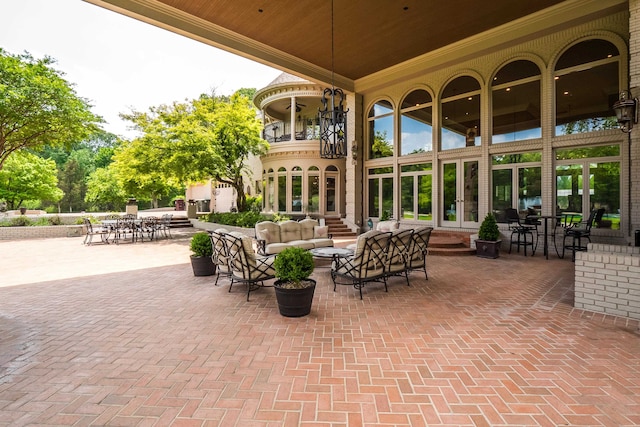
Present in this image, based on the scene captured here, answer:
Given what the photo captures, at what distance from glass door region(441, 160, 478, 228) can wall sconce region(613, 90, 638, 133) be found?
155 inches

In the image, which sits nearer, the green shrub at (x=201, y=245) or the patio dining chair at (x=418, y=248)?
the patio dining chair at (x=418, y=248)

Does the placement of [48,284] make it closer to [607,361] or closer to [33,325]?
[33,325]

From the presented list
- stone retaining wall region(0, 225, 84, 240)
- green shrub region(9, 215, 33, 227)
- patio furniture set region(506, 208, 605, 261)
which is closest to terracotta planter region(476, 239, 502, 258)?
patio furniture set region(506, 208, 605, 261)

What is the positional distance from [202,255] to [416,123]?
32.5ft

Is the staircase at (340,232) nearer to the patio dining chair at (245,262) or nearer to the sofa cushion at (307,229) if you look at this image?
the sofa cushion at (307,229)

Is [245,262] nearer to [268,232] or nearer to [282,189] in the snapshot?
[268,232]

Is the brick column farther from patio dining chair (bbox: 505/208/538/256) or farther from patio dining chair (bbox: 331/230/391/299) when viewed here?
patio dining chair (bbox: 331/230/391/299)

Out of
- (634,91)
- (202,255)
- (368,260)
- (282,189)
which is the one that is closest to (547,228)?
(634,91)

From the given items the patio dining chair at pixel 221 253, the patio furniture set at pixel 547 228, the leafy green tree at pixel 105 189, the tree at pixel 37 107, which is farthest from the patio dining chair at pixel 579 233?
the leafy green tree at pixel 105 189

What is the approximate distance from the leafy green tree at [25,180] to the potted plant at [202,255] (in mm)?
19930

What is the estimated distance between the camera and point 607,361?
290 cm

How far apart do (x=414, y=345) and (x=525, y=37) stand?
407 inches

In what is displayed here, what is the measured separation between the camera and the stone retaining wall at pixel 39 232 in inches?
513

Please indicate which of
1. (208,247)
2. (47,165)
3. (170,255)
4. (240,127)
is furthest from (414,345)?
(47,165)
